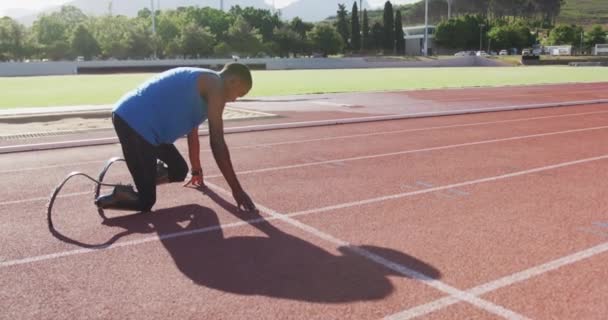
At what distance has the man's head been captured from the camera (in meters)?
5.10

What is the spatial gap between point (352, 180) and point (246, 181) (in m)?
1.34

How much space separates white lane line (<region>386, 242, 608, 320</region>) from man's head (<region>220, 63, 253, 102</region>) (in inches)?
96.5

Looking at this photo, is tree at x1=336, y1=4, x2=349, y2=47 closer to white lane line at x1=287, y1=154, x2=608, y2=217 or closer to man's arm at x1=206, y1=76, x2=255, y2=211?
white lane line at x1=287, y1=154, x2=608, y2=217

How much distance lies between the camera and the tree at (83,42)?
75.3 meters

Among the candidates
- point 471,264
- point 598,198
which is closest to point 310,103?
point 598,198

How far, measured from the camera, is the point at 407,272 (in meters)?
4.26

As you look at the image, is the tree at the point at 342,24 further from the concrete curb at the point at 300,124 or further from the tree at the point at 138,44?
the concrete curb at the point at 300,124

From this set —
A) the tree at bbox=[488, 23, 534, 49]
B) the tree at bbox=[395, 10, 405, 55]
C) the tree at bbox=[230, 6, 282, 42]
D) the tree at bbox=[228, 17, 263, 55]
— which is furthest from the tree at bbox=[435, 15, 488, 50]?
the tree at bbox=[228, 17, 263, 55]

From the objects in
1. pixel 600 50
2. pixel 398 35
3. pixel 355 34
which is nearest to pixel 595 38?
pixel 600 50

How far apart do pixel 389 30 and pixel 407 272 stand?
4135 inches

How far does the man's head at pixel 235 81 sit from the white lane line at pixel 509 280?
245 cm

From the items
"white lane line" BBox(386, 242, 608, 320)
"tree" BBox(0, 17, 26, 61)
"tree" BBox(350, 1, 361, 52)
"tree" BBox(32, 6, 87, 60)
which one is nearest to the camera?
"white lane line" BBox(386, 242, 608, 320)

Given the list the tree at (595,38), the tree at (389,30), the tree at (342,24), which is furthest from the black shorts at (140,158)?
the tree at (595,38)

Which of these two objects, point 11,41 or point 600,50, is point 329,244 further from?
point 600,50
